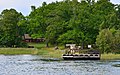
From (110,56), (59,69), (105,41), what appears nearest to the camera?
(59,69)

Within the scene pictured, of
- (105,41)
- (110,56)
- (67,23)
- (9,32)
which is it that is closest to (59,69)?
(110,56)

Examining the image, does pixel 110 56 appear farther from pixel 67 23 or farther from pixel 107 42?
pixel 67 23

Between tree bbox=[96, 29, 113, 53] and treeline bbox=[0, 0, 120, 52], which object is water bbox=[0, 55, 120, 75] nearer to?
tree bbox=[96, 29, 113, 53]

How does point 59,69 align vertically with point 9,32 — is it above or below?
below

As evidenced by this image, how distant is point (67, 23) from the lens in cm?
13738

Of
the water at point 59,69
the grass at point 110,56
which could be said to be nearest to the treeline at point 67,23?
the grass at point 110,56

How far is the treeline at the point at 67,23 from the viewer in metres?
131

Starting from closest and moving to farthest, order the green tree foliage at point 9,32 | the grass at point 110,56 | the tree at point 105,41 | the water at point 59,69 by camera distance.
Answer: the water at point 59,69 → the grass at point 110,56 → the tree at point 105,41 → the green tree foliage at point 9,32

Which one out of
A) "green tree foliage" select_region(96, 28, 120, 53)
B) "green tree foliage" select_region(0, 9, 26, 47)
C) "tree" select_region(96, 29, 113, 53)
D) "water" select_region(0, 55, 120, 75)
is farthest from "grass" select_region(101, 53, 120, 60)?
"green tree foliage" select_region(0, 9, 26, 47)

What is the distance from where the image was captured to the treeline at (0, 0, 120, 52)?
131125 millimetres

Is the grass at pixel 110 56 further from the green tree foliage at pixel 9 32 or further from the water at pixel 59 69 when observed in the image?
the green tree foliage at pixel 9 32

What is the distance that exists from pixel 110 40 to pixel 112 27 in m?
22.4

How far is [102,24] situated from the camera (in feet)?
418

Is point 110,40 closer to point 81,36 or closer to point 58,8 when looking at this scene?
point 81,36
